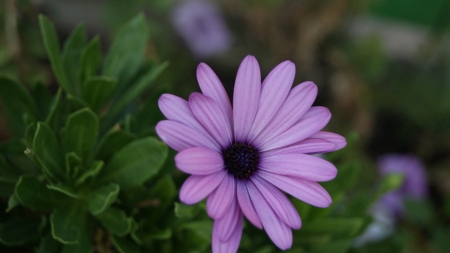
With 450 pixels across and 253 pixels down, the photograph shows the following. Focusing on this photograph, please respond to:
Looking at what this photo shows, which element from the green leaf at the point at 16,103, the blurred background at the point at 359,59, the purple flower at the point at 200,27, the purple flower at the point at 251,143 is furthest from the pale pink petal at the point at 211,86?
the purple flower at the point at 200,27

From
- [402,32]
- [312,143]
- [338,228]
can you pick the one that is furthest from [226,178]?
[402,32]

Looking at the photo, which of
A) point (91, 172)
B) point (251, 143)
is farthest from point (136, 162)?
point (251, 143)

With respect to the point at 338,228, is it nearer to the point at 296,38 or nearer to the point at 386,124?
the point at 296,38

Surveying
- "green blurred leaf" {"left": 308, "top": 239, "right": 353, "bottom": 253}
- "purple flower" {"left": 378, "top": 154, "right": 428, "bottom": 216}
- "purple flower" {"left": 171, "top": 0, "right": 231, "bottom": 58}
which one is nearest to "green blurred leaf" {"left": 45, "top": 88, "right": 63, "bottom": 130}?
"green blurred leaf" {"left": 308, "top": 239, "right": 353, "bottom": 253}

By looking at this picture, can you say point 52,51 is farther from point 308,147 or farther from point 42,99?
point 308,147

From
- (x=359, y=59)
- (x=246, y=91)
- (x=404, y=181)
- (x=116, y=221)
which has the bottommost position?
(x=404, y=181)

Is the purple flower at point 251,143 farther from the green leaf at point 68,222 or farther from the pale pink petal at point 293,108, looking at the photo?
the green leaf at point 68,222
